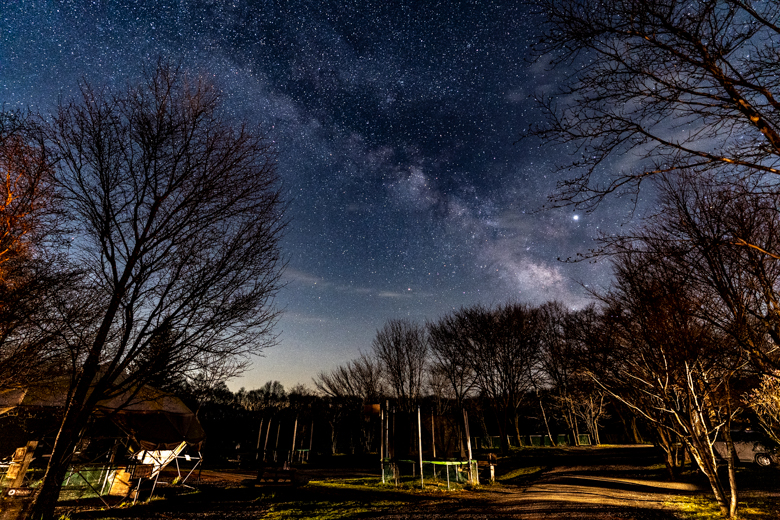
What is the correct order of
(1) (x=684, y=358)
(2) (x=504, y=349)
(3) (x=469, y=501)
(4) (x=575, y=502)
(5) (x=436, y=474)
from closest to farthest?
(1) (x=684, y=358) < (4) (x=575, y=502) < (3) (x=469, y=501) < (5) (x=436, y=474) < (2) (x=504, y=349)

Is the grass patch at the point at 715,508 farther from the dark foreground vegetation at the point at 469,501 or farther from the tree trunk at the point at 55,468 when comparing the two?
the tree trunk at the point at 55,468


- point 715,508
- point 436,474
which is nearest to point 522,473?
point 436,474

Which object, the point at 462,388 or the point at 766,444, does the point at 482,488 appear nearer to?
the point at 766,444

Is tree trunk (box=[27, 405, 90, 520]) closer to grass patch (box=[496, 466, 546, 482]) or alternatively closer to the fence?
the fence

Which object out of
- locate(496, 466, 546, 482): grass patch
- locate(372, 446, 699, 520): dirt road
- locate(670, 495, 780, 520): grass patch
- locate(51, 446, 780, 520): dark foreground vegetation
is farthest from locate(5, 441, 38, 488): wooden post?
locate(496, 466, 546, 482): grass patch

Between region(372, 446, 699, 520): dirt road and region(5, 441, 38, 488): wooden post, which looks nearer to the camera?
region(372, 446, 699, 520): dirt road

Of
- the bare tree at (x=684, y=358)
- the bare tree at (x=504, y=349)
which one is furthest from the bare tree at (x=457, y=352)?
the bare tree at (x=684, y=358)

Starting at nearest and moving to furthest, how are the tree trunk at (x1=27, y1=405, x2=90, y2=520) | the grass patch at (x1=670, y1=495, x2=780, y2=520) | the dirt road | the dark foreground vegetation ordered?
the tree trunk at (x1=27, y1=405, x2=90, y2=520) → the grass patch at (x1=670, y1=495, x2=780, y2=520) → the dirt road → the dark foreground vegetation

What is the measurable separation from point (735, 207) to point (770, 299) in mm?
2064

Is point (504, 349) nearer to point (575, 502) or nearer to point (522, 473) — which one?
point (522, 473)

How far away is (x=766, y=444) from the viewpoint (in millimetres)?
16109

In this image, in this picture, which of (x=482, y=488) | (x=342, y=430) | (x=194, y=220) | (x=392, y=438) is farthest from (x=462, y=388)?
(x=194, y=220)

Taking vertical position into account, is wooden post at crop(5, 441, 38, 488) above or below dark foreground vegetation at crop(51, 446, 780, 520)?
above

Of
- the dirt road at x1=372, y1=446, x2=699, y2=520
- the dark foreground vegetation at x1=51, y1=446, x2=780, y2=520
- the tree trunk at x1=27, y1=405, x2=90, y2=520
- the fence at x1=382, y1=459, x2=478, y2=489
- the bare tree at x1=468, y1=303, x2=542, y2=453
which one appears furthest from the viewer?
the bare tree at x1=468, y1=303, x2=542, y2=453
